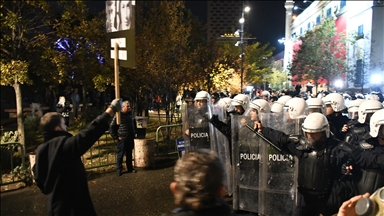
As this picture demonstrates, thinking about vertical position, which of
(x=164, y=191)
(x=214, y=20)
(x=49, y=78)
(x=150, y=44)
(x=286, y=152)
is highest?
(x=214, y=20)

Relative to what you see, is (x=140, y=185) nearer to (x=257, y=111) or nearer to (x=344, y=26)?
(x=257, y=111)

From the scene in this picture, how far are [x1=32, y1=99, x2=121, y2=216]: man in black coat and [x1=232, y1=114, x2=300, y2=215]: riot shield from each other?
2388 mm

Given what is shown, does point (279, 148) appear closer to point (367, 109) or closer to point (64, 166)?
point (367, 109)

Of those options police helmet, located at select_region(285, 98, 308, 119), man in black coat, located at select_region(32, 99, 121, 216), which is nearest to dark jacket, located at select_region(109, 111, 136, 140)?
police helmet, located at select_region(285, 98, 308, 119)

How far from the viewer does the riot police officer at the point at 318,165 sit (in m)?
4.08

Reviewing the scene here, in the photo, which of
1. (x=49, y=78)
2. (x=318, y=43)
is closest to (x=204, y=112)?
(x=49, y=78)

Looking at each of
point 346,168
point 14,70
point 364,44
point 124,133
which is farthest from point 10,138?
point 364,44

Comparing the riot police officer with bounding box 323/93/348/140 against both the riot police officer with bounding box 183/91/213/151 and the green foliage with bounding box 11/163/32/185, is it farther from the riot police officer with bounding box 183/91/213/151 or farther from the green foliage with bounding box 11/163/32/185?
the green foliage with bounding box 11/163/32/185

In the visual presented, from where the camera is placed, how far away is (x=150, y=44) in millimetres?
12070

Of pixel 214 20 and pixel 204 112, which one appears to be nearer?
pixel 204 112

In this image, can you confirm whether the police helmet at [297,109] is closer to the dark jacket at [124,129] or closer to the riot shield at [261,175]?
the riot shield at [261,175]

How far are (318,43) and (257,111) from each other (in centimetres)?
2648

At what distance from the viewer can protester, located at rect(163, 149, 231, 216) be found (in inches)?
72.6

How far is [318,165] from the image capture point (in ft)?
13.5
